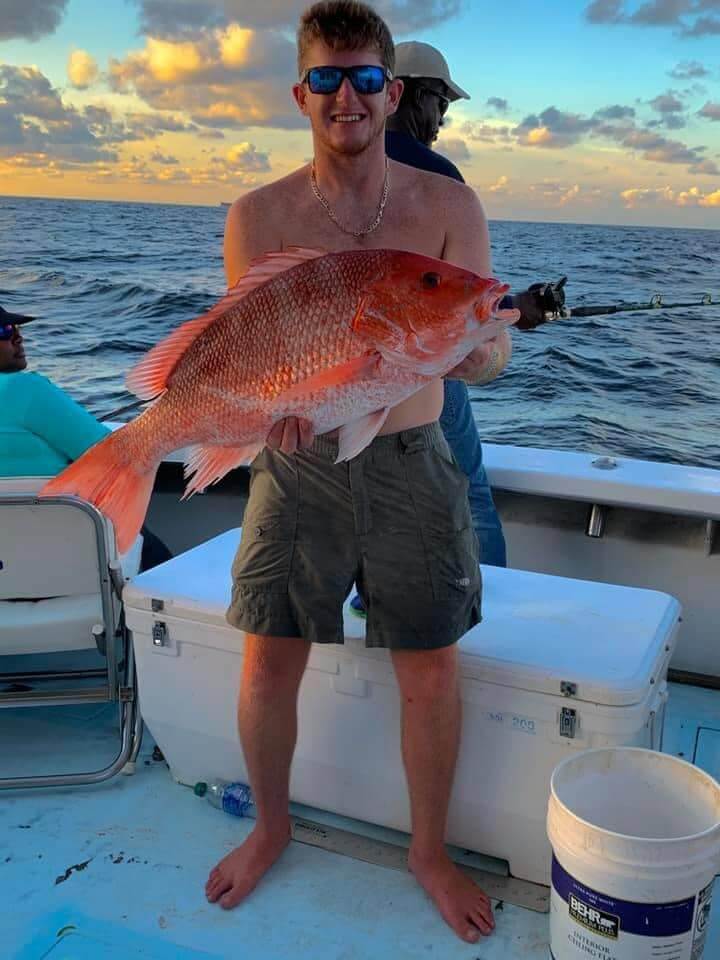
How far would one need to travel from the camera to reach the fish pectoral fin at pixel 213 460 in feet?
6.17

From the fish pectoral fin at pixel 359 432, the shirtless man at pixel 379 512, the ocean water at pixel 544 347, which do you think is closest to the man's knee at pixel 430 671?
the shirtless man at pixel 379 512

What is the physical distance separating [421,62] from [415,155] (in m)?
0.52

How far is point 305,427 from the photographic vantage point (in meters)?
1.78

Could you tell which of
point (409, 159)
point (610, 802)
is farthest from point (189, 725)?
point (409, 159)

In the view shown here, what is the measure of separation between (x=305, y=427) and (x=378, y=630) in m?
0.59

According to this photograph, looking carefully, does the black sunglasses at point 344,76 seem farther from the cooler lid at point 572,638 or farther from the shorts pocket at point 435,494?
the cooler lid at point 572,638

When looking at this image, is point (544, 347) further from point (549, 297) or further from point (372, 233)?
point (372, 233)

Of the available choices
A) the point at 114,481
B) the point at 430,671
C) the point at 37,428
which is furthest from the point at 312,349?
the point at 37,428

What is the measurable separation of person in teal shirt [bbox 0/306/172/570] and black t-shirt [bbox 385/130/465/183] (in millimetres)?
1395

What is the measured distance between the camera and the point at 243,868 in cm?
234

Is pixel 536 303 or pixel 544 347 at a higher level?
pixel 536 303

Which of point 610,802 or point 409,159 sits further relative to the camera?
point 409,159

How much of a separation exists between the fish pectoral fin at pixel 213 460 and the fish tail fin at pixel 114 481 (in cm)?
9

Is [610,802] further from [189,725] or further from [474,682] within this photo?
[189,725]
